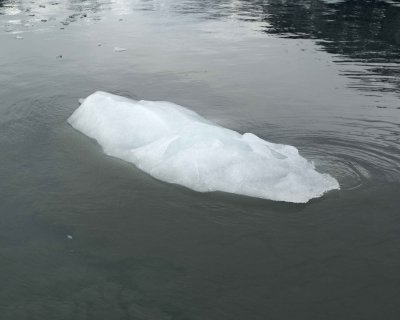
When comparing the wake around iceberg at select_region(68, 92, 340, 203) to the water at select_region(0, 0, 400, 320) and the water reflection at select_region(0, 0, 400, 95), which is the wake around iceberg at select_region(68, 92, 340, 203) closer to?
the water at select_region(0, 0, 400, 320)

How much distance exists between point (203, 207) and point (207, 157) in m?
1.17

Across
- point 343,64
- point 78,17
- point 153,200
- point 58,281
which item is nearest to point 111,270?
point 58,281

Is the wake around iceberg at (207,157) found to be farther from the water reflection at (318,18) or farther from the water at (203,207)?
the water reflection at (318,18)

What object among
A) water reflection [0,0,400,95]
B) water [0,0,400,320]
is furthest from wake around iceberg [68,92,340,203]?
water reflection [0,0,400,95]

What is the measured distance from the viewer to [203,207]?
25.0ft

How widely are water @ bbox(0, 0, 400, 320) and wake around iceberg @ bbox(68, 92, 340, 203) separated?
26 cm

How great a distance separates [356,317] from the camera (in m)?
5.36

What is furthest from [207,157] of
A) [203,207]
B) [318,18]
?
[318,18]

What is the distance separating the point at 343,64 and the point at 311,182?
31.3ft

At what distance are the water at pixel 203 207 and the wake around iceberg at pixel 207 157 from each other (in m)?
0.26

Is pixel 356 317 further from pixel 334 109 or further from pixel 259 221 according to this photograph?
pixel 334 109

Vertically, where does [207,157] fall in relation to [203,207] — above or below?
above

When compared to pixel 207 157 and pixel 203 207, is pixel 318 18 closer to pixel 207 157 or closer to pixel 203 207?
pixel 207 157

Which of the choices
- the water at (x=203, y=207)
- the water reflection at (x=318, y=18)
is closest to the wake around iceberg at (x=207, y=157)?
the water at (x=203, y=207)
